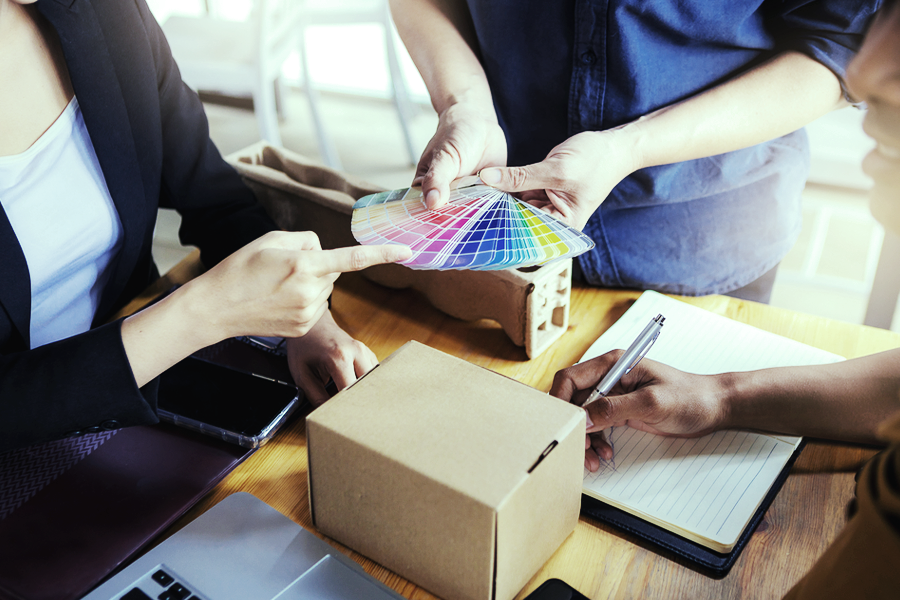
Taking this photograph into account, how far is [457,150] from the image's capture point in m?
0.85

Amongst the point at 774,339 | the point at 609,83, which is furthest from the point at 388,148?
the point at 774,339

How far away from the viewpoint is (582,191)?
0.83 m

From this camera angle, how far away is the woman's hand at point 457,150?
2.56 feet

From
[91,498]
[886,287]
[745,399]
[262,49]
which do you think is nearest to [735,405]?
[745,399]

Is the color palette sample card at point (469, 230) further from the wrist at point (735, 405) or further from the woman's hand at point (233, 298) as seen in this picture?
the wrist at point (735, 405)

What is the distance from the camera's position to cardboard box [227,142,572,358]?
800 millimetres

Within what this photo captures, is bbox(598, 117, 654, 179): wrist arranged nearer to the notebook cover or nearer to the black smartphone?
the notebook cover

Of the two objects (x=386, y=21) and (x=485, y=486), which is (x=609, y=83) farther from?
Result: (x=386, y=21)

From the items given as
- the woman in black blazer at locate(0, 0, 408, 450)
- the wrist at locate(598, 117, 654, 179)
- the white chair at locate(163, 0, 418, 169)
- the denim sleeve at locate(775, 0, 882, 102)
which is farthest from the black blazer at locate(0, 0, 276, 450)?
the white chair at locate(163, 0, 418, 169)

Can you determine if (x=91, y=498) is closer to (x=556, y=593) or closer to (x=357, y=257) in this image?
(x=357, y=257)

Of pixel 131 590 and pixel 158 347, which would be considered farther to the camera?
pixel 158 347

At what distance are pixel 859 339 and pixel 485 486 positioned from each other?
0.67 meters

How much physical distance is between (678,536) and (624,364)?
0.58ft

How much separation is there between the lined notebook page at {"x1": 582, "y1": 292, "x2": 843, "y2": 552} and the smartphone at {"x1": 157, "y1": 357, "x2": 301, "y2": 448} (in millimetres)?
343
